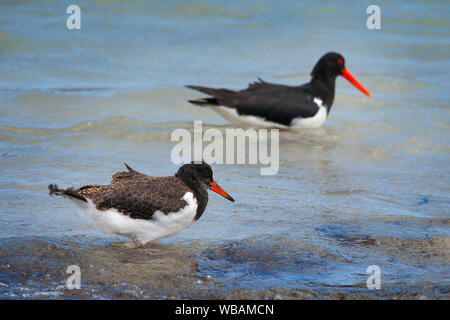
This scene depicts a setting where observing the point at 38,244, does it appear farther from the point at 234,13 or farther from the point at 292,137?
the point at 234,13

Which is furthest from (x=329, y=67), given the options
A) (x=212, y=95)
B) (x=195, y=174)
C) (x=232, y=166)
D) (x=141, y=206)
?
(x=141, y=206)

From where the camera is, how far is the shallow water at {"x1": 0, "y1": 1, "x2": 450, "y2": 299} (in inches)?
178

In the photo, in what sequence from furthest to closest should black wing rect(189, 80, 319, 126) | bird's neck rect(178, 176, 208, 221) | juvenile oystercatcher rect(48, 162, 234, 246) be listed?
black wing rect(189, 80, 319, 126), bird's neck rect(178, 176, 208, 221), juvenile oystercatcher rect(48, 162, 234, 246)

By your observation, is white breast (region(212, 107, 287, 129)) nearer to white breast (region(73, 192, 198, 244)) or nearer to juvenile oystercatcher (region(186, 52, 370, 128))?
juvenile oystercatcher (region(186, 52, 370, 128))

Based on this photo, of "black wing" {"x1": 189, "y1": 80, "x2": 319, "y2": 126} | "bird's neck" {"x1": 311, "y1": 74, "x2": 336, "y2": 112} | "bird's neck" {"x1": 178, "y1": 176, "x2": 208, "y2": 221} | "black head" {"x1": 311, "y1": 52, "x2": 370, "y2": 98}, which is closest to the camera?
"bird's neck" {"x1": 178, "y1": 176, "x2": 208, "y2": 221}

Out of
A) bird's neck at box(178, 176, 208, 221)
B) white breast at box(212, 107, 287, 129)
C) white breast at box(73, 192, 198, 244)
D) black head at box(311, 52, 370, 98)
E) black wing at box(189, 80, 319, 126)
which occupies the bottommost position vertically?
white breast at box(73, 192, 198, 244)

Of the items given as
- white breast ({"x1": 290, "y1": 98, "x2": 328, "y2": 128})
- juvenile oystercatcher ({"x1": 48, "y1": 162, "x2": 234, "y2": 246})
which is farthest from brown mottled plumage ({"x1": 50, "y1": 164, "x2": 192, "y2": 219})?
white breast ({"x1": 290, "y1": 98, "x2": 328, "y2": 128})

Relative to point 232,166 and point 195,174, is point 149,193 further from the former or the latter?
point 232,166

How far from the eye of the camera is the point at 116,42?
42.9ft

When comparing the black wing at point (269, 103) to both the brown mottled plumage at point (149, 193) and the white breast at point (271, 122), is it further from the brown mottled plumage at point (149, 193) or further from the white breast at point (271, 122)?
the brown mottled plumage at point (149, 193)

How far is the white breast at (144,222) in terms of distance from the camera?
15.6ft

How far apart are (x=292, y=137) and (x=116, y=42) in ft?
18.4

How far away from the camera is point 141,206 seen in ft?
15.6
